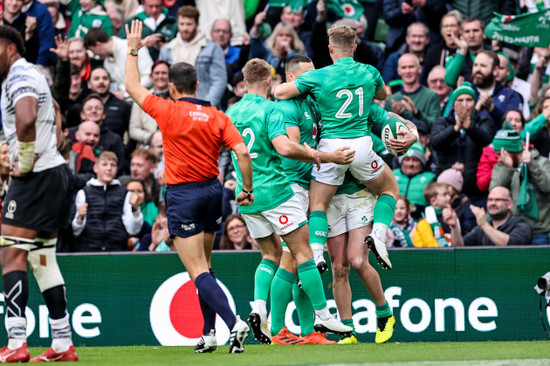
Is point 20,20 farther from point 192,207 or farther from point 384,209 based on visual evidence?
point 192,207

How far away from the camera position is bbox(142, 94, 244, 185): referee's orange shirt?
8.19m

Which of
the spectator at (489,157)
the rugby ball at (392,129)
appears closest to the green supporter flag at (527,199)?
the spectator at (489,157)

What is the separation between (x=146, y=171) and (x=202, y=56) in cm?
215

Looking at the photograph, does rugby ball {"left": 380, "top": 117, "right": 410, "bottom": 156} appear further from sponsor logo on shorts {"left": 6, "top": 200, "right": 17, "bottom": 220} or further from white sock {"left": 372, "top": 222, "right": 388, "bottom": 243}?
sponsor logo on shorts {"left": 6, "top": 200, "right": 17, "bottom": 220}

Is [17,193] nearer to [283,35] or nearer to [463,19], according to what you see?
[283,35]

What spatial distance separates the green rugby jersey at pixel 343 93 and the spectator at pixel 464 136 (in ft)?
12.9

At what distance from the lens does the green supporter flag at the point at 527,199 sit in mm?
12547

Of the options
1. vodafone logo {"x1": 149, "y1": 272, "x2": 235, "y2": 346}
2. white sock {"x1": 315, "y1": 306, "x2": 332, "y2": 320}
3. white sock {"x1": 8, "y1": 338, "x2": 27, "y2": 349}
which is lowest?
vodafone logo {"x1": 149, "y1": 272, "x2": 235, "y2": 346}

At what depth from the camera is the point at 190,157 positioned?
8.24 m

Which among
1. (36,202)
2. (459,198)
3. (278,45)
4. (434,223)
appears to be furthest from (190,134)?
(278,45)

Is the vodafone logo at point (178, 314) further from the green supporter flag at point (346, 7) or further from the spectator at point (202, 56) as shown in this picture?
the green supporter flag at point (346, 7)

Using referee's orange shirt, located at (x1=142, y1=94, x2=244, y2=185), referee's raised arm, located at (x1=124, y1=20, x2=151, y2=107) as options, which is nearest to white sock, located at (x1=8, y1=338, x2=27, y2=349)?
referee's orange shirt, located at (x1=142, y1=94, x2=244, y2=185)

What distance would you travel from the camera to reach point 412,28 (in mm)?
14789

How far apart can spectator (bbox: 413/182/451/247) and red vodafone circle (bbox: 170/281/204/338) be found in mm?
2934
